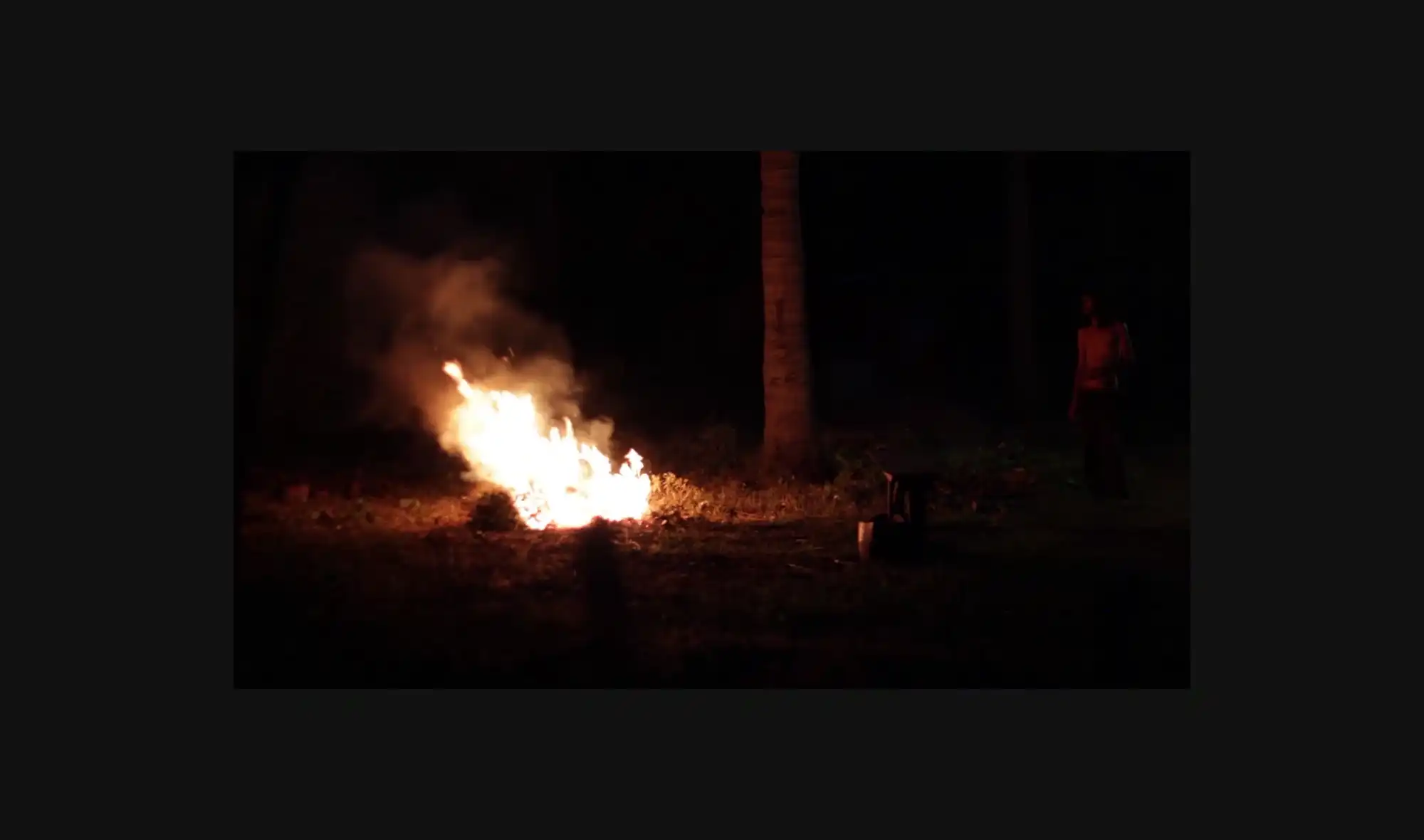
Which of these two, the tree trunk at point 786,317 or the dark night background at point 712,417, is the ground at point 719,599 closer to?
the dark night background at point 712,417

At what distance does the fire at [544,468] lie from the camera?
1293 centimetres

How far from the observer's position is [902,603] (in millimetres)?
9961

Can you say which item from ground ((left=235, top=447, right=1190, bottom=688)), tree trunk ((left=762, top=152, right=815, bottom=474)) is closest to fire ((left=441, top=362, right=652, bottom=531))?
ground ((left=235, top=447, right=1190, bottom=688))

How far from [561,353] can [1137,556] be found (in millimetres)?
9997

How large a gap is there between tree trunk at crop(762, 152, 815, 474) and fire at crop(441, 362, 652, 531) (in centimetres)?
179

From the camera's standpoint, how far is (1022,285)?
2148cm

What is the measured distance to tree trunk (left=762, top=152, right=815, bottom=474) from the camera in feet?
48.2

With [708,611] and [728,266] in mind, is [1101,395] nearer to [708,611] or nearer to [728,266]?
[708,611]

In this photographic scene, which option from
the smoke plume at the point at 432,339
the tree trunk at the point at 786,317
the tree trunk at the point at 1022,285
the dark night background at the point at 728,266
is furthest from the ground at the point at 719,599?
the tree trunk at the point at 1022,285

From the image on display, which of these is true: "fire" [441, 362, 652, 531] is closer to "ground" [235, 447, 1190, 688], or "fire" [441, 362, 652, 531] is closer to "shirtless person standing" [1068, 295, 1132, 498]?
"ground" [235, 447, 1190, 688]

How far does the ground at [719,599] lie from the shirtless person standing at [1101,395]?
1.38ft

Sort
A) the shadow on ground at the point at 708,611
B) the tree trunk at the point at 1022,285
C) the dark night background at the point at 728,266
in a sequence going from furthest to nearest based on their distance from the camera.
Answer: the tree trunk at the point at 1022,285
the dark night background at the point at 728,266
the shadow on ground at the point at 708,611

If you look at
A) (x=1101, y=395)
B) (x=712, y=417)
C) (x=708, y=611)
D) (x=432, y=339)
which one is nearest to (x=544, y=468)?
(x=432, y=339)

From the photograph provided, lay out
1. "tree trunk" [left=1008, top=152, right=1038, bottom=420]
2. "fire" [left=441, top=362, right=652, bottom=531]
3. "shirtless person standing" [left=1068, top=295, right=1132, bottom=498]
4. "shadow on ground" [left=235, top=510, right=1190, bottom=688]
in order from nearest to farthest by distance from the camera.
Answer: "shadow on ground" [left=235, top=510, right=1190, bottom=688] → "fire" [left=441, top=362, right=652, bottom=531] → "shirtless person standing" [left=1068, top=295, right=1132, bottom=498] → "tree trunk" [left=1008, top=152, right=1038, bottom=420]
